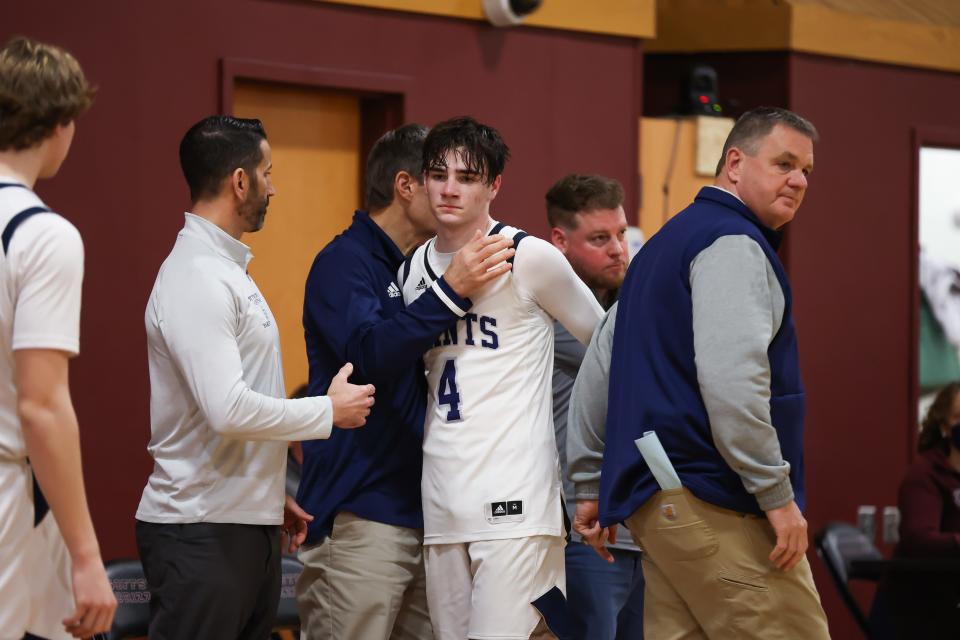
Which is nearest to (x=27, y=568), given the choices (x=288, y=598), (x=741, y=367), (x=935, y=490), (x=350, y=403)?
(x=350, y=403)

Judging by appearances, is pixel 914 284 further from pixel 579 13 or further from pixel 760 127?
pixel 760 127

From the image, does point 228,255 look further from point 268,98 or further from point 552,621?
point 268,98

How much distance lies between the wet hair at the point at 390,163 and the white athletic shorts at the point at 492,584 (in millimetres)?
1017

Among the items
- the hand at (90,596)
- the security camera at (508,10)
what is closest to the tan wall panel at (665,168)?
the security camera at (508,10)

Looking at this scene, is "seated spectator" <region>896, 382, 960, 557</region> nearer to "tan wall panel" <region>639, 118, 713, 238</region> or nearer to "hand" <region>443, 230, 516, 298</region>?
"tan wall panel" <region>639, 118, 713, 238</region>

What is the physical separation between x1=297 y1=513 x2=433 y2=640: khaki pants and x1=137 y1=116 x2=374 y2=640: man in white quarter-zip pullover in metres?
0.19

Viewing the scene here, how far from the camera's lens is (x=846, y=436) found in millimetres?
8156

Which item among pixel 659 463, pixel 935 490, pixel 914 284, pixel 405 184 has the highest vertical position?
pixel 405 184

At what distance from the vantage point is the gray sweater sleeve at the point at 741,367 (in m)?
3.14

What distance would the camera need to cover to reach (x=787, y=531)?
318 cm

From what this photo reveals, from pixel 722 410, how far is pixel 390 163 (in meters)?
1.25

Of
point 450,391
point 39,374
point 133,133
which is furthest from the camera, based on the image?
point 133,133

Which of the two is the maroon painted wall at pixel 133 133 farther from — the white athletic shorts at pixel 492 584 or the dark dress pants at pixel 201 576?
the white athletic shorts at pixel 492 584

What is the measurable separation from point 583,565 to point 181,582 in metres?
1.43
